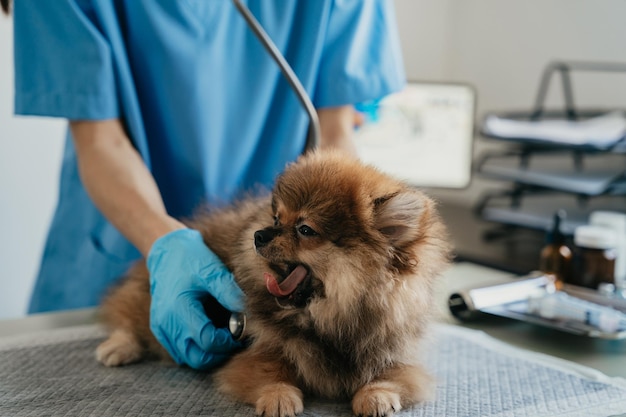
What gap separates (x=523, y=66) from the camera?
9.51ft

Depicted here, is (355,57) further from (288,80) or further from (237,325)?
(237,325)

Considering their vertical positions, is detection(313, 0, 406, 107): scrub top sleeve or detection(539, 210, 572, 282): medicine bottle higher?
detection(313, 0, 406, 107): scrub top sleeve

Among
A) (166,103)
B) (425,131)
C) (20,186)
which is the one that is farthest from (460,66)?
(166,103)

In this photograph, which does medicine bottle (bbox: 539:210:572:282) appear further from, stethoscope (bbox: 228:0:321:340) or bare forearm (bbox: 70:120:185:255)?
bare forearm (bbox: 70:120:185:255)

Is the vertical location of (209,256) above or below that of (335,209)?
below

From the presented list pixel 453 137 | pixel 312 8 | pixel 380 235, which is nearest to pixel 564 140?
pixel 453 137

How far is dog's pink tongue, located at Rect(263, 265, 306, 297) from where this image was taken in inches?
39.2

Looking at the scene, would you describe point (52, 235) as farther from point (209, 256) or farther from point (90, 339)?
point (209, 256)

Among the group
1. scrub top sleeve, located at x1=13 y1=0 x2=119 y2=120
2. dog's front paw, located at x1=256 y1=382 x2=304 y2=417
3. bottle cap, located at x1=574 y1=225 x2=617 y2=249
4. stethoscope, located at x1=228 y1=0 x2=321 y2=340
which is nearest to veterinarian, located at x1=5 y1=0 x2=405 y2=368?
scrub top sleeve, located at x1=13 y1=0 x2=119 y2=120

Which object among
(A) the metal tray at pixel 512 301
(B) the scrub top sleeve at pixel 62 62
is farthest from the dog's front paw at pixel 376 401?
(B) the scrub top sleeve at pixel 62 62

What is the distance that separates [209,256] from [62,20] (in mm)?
539

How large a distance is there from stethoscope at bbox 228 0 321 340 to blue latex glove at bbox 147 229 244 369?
3 cm

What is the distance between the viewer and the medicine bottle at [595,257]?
1494 millimetres

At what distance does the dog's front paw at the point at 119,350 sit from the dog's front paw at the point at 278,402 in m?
0.29
